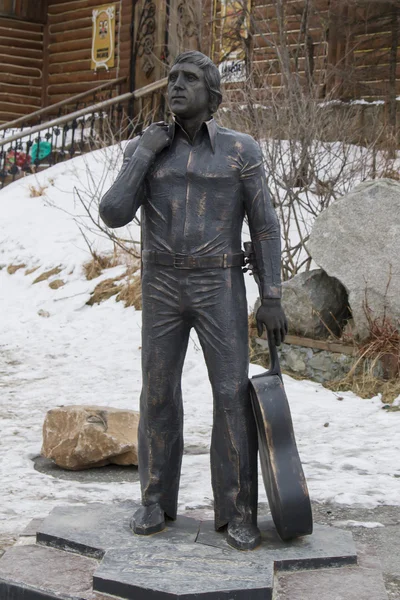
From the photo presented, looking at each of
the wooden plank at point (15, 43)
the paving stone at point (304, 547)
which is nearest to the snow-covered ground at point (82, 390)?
the paving stone at point (304, 547)

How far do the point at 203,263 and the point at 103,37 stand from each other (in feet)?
48.9

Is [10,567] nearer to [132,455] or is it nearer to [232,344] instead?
[232,344]

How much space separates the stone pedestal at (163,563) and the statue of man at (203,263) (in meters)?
0.12

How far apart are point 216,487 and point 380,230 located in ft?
14.0

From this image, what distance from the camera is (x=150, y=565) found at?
3.54 metres

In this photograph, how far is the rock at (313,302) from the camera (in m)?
8.09

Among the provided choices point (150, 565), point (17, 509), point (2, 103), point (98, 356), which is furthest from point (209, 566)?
point (2, 103)

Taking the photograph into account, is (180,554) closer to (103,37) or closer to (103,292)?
(103,292)

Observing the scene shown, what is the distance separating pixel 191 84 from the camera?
3.80 metres

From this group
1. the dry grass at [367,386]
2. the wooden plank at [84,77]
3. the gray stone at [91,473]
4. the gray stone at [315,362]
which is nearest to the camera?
the gray stone at [91,473]

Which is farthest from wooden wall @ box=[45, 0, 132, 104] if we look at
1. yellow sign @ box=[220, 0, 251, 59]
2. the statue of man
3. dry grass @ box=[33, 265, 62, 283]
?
the statue of man

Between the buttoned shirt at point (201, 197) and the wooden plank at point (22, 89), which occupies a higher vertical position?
the wooden plank at point (22, 89)

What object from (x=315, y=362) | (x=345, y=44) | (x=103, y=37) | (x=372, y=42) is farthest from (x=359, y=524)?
(x=103, y=37)

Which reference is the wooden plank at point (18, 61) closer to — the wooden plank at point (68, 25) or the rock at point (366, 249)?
the wooden plank at point (68, 25)
